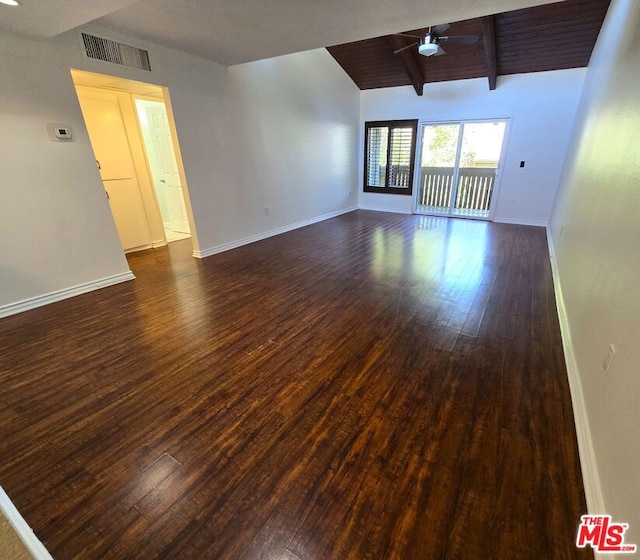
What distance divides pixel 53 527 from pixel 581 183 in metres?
4.48

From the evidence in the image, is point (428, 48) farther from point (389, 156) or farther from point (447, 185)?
point (447, 185)

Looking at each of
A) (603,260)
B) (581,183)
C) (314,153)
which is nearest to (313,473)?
(603,260)

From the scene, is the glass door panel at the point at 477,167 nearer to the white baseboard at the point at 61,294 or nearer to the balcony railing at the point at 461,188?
the balcony railing at the point at 461,188

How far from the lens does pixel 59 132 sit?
284 centimetres

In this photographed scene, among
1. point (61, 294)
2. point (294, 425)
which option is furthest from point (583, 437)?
point (61, 294)

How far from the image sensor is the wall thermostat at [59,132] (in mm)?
2799

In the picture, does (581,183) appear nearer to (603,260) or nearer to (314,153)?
(603,260)

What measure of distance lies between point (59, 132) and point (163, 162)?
2577mm

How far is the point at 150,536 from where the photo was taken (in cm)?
112

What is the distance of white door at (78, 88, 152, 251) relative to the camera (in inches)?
155

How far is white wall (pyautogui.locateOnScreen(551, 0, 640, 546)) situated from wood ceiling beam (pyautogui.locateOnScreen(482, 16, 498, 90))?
1.89 m

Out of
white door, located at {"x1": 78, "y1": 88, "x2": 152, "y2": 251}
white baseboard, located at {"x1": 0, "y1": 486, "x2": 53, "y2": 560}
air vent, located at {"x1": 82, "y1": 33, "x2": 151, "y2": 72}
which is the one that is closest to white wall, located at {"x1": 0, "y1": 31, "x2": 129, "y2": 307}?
air vent, located at {"x1": 82, "y1": 33, "x2": 151, "y2": 72}

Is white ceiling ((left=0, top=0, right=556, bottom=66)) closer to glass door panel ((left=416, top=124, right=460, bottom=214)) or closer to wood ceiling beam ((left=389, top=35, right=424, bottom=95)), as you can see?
wood ceiling beam ((left=389, top=35, right=424, bottom=95))

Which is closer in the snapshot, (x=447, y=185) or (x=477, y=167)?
(x=477, y=167)
